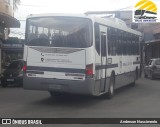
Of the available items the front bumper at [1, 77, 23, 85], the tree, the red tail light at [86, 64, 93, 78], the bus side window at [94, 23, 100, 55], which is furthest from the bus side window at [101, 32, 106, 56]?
the tree

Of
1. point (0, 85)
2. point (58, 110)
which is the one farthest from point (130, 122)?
point (0, 85)

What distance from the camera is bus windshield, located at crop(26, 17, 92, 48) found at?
13375 millimetres

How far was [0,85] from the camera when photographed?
76.4 feet

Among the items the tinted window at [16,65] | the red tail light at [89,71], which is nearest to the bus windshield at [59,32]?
the red tail light at [89,71]

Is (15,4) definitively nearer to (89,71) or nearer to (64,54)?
(64,54)

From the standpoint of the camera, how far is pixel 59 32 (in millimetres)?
13656

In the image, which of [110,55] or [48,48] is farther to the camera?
[110,55]

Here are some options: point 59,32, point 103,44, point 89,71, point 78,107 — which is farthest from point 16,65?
point 89,71

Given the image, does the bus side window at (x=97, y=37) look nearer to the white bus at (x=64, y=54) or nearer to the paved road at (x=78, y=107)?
the white bus at (x=64, y=54)

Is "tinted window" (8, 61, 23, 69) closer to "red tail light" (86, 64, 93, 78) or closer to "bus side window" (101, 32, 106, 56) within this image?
"bus side window" (101, 32, 106, 56)

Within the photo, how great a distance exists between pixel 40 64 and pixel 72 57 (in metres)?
1.22

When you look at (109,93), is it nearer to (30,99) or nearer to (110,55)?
(110,55)

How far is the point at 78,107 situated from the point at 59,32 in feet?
8.94

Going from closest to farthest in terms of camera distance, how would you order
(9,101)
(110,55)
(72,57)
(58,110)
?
(58,110), (72,57), (9,101), (110,55)
